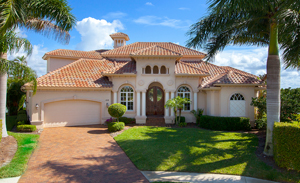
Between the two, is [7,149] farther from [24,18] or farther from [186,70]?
[186,70]

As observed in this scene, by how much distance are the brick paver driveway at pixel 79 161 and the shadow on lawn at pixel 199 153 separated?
71 centimetres

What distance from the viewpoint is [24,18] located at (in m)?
10.8

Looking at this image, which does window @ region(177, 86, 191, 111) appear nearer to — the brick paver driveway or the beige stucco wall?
the beige stucco wall

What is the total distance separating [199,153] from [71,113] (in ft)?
39.9

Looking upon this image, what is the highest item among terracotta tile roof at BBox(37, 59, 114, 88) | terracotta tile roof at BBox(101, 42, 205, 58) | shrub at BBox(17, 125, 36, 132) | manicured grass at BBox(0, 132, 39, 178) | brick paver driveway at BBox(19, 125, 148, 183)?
terracotta tile roof at BBox(101, 42, 205, 58)

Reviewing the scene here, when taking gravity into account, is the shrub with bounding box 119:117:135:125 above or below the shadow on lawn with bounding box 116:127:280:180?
above

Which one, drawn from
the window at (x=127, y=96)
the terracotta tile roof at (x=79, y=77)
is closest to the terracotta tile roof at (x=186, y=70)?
the window at (x=127, y=96)

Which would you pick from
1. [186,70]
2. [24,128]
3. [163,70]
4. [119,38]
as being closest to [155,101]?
[163,70]

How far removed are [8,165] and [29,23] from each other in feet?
31.5

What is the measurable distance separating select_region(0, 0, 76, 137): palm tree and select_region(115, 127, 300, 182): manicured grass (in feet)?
24.0

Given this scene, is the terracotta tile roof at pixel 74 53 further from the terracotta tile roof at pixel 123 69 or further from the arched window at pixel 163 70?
the arched window at pixel 163 70

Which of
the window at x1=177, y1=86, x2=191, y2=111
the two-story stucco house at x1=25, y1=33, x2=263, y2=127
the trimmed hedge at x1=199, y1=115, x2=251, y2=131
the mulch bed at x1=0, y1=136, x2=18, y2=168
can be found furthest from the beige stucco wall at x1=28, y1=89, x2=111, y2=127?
the trimmed hedge at x1=199, y1=115, x2=251, y2=131

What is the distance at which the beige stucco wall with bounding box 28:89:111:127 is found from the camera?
1678cm

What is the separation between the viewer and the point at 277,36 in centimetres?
1038
